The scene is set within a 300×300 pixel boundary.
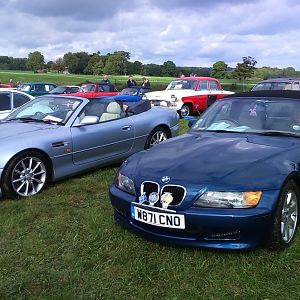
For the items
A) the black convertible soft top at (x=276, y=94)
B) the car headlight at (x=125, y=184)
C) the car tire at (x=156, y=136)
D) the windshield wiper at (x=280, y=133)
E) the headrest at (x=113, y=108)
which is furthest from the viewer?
the car tire at (x=156, y=136)

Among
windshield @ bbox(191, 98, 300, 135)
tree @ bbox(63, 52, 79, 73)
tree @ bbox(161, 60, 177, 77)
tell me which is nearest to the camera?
windshield @ bbox(191, 98, 300, 135)

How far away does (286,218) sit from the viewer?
3.64 m

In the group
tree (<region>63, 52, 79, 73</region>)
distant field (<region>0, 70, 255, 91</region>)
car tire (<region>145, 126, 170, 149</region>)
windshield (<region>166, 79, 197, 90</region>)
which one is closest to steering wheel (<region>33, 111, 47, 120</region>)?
car tire (<region>145, 126, 170, 149</region>)

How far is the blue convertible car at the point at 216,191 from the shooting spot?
130 inches

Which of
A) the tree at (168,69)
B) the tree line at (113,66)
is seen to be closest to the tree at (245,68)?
the tree line at (113,66)

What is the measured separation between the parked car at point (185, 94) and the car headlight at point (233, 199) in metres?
11.8

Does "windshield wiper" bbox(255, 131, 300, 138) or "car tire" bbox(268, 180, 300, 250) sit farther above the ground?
"windshield wiper" bbox(255, 131, 300, 138)

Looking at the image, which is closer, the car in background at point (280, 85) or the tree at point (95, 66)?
the car in background at point (280, 85)

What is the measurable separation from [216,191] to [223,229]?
301 mm

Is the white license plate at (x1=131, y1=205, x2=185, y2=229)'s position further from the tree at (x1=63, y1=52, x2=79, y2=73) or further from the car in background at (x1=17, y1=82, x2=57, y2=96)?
the tree at (x1=63, y1=52, x2=79, y2=73)

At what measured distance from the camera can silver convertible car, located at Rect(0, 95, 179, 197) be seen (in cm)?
527

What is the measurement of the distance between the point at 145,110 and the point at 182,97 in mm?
7968

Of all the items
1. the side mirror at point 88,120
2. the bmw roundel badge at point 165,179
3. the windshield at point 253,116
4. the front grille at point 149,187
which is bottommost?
the front grille at point 149,187

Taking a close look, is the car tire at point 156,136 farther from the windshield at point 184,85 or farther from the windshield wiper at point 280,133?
the windshield at point 184,85
